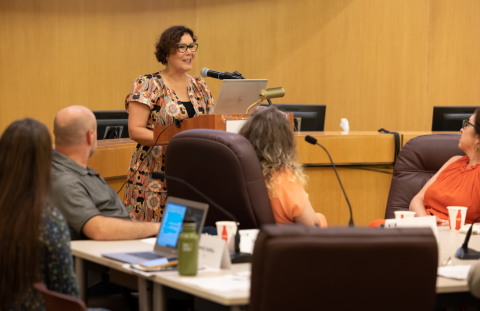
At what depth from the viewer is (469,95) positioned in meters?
6.39

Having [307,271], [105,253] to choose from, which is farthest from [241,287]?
[105,253]

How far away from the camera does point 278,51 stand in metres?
7.09

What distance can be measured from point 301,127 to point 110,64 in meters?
3.60

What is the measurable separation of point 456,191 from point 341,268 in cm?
193

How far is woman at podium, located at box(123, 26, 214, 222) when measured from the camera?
3180 millimetres

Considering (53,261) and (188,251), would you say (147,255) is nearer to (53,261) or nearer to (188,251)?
(188,251)

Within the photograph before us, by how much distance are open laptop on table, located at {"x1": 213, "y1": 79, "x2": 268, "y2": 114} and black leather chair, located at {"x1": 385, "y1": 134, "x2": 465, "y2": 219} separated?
972mm

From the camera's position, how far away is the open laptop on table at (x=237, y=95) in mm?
2885

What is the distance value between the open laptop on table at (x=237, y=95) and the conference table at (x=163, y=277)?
0.94m

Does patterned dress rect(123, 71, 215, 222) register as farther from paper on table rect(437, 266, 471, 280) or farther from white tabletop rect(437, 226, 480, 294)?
paper on table rect(437, 266, 471, 280)

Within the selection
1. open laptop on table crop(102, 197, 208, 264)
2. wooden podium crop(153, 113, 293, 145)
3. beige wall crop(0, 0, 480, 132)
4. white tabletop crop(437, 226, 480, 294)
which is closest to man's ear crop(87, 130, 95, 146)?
open laptop on table crop(102, 197, 208, 264)

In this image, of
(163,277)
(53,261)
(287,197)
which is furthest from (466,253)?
(53,261)

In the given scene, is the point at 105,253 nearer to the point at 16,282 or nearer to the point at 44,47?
the point at 16,282

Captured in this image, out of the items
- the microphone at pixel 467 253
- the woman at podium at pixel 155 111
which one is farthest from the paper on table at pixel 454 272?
the woman at podium at pixel 155 111
